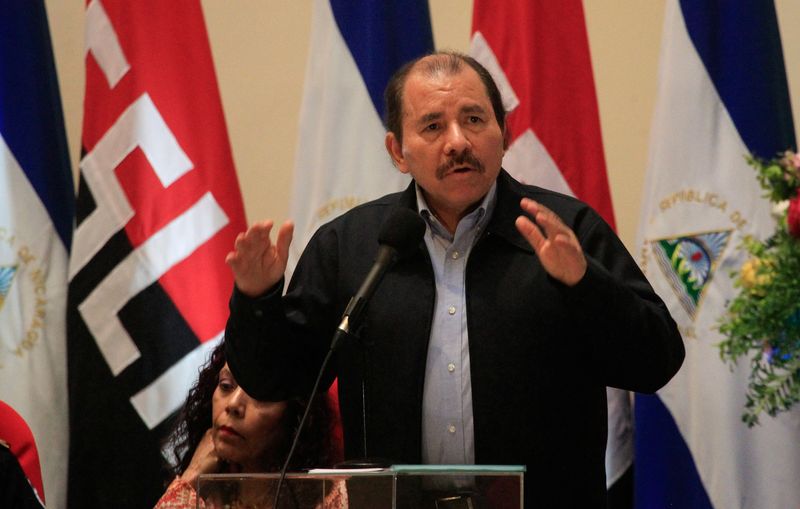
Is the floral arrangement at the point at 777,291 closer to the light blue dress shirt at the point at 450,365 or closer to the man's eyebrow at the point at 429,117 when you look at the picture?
the light blue dress shirt at the point at 450,365

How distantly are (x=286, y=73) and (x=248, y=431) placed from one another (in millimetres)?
2044

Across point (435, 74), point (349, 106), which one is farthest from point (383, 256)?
point (349, 106)

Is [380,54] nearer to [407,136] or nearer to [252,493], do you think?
A: [407,136]

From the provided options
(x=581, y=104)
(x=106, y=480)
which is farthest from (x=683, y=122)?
(x=106, y=480)

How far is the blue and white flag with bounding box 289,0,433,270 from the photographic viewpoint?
12.0 ft

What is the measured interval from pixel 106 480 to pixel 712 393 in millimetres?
2090

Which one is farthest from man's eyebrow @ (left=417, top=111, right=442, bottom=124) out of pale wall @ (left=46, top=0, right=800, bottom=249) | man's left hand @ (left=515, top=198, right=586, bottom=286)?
pale wall @ (left=46, top=0, right=800, bottom=249)

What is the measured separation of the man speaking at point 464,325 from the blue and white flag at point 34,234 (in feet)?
5.96

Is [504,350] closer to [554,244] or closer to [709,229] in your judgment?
[554,244]

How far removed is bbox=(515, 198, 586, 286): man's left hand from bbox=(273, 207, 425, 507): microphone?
0.21 metres

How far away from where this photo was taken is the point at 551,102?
137 inches

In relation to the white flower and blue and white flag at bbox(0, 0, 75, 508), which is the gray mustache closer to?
the white flower

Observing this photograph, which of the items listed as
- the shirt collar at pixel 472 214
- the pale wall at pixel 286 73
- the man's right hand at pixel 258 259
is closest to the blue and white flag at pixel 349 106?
the pale wall at pixel 286 73

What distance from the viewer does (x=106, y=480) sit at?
3.63 m
